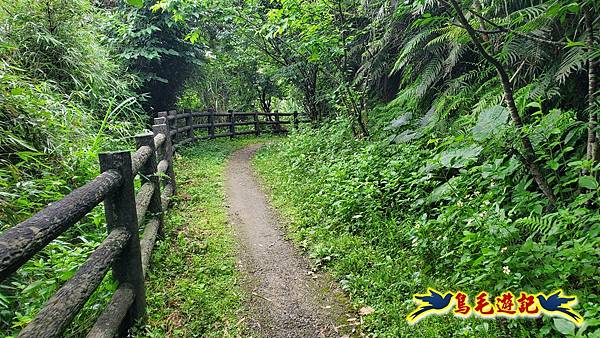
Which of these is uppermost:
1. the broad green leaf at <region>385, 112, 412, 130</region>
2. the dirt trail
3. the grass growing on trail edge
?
the broad green leaf at <region>385, 112, 412, 130</region>

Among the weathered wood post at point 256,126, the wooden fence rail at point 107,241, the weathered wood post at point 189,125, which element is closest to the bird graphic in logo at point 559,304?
the wooden fence rail at point 107,241

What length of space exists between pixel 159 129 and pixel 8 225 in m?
2.99

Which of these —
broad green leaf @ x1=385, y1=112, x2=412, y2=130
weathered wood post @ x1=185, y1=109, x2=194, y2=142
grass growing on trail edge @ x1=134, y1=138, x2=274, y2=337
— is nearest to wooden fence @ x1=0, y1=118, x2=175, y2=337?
grass growing on trail edge @ x1=134, y1=138, x2=274, y2=337

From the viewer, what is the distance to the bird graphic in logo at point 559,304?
1836 mm

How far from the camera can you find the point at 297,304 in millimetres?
2883

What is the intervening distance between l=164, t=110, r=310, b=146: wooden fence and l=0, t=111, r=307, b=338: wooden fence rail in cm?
557

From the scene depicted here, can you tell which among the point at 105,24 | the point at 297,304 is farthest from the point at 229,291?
the point at 105,24

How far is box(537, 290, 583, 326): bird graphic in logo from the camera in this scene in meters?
1.84

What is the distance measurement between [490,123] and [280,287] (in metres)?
2.11

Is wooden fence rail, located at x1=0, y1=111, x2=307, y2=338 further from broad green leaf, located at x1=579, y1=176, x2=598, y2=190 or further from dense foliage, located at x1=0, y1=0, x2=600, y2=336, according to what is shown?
broad green leaf, located at x1=579, y1=176, x2=598, y2=190

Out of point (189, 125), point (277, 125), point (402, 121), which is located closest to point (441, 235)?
point (402, 121)

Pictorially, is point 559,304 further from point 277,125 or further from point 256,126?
point 277,125

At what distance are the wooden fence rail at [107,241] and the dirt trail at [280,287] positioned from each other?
0.85 metres

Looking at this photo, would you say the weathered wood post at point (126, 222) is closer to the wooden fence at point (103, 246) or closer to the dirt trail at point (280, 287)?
the wooden fence at point (103, 246)
